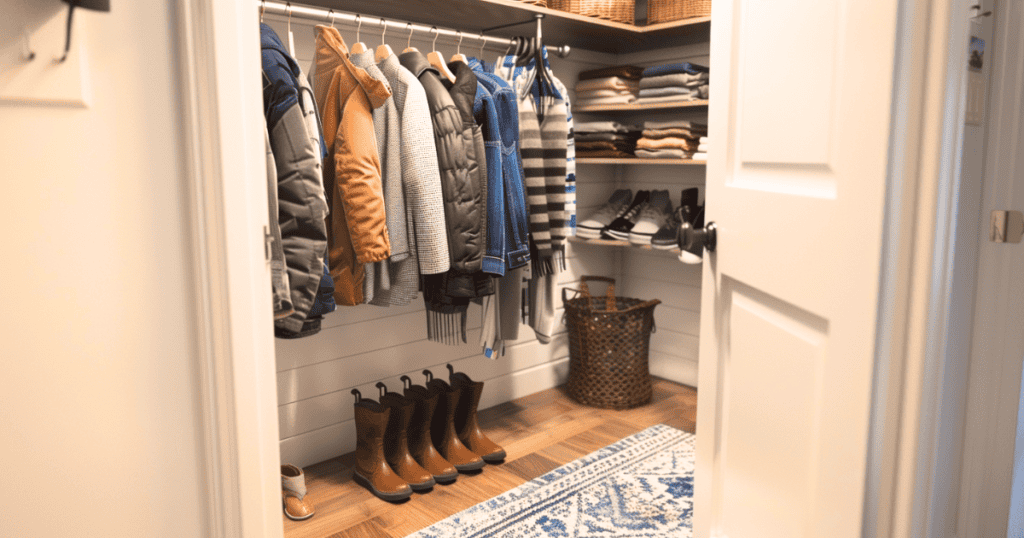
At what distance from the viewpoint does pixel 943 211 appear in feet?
2.68

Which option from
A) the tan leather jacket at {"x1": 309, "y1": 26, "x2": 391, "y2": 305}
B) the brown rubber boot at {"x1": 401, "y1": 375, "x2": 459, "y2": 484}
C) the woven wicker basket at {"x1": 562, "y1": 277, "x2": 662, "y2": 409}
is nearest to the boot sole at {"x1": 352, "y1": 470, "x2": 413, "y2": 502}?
the brown rubber boot at {"x1": 401, "y1": 375, "x2": 459, "y2": 484}

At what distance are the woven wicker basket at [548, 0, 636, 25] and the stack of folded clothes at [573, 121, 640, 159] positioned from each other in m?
0.46

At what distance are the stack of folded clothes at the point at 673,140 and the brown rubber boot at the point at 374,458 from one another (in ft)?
5.20

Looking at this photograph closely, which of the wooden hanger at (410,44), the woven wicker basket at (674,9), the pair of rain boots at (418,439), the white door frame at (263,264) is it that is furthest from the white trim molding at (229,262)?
the woven wicker basket at (674,9)

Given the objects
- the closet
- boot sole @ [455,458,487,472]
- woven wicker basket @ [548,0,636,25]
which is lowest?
boot sole @ [455,458,487,472]

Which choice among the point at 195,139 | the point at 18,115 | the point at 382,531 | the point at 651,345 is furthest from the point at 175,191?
the point at 651,345

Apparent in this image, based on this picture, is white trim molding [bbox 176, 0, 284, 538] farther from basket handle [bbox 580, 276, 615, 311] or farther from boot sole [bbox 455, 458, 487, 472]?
basket handle [bbox 580, 276, 615, 311]

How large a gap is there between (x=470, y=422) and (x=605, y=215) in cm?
127

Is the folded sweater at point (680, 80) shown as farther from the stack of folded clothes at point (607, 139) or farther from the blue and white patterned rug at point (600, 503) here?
the blue and white patterned rug at point (600, 503)

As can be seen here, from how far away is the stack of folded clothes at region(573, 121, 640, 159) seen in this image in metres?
3.19

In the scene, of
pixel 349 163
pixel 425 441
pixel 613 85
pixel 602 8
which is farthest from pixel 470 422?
pixel 602 8

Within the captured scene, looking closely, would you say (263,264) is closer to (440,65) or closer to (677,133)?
(440,65)

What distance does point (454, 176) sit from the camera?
7.57ft

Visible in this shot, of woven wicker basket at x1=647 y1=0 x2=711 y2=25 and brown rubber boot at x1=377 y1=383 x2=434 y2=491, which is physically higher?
woven wicker basket at x1=647 y1=0 x2=711 y2=25
